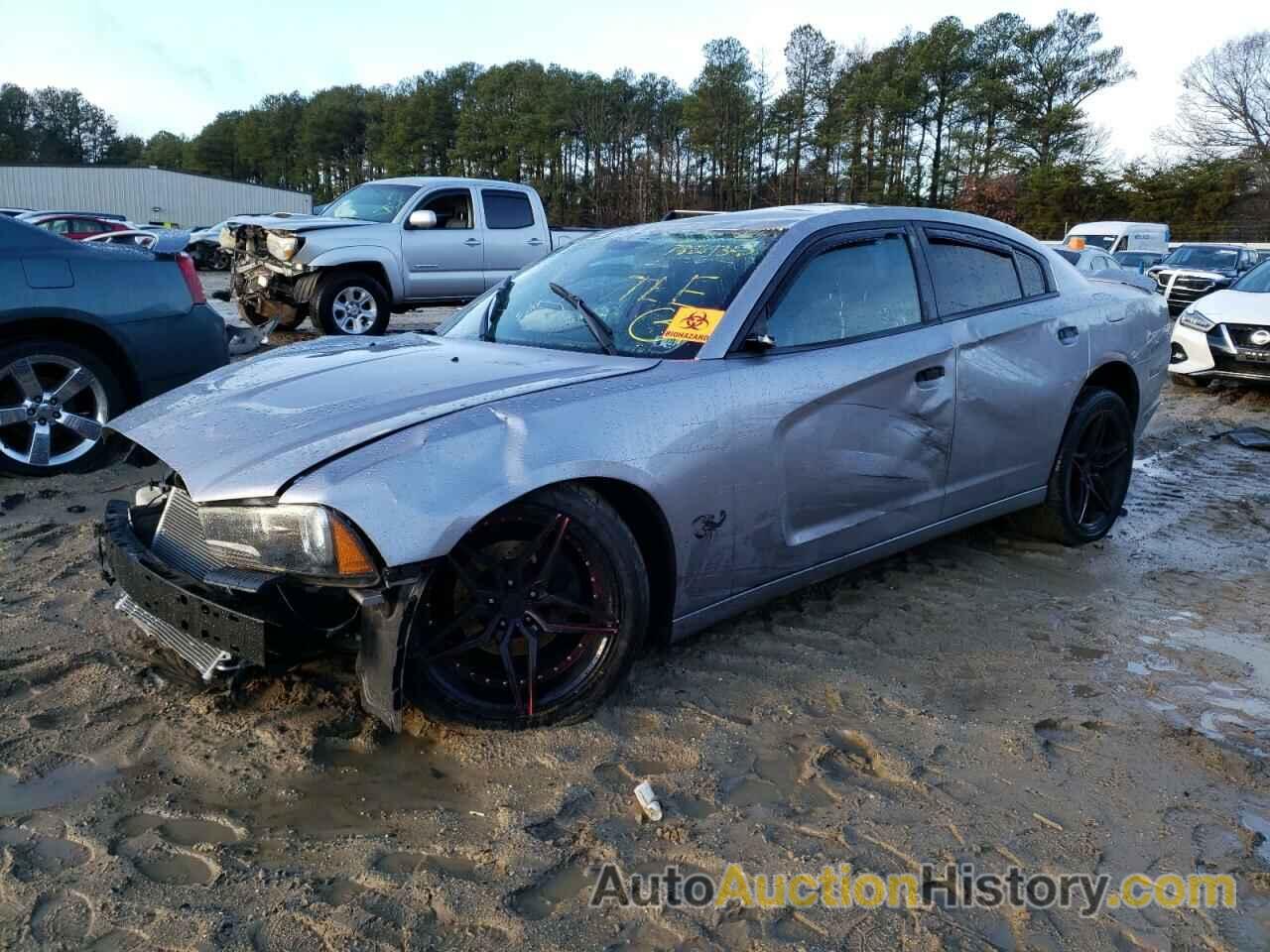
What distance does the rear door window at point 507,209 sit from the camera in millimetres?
11594

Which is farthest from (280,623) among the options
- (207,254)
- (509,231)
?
(207,254)

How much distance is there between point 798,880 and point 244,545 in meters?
1.58

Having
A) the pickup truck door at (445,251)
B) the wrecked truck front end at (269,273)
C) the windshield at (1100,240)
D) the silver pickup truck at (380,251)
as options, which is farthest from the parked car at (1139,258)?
the wrecked truck front end at (269,273)

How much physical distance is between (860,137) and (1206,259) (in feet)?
106

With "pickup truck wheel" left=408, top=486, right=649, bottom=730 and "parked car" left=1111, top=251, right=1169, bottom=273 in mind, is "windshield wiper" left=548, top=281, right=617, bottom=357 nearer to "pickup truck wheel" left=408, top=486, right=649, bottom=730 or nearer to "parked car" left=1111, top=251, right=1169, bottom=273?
"pickup truck wheel" left=408, top=486, right=649, bottom=730

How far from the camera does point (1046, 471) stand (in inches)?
174

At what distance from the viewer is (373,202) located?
36.4 ft

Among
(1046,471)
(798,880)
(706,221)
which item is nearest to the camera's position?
(798,880)

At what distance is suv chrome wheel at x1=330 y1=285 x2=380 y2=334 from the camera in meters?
10.2

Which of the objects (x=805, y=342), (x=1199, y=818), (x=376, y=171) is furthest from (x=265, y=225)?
(x=376, y=171)

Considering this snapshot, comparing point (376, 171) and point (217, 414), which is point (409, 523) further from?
point (376, 171)

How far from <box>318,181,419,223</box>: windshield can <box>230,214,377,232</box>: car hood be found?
210 mm

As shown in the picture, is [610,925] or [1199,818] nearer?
[610,925]

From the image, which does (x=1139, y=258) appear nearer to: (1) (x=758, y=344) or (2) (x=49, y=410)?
(1) (x=758, y=344)
